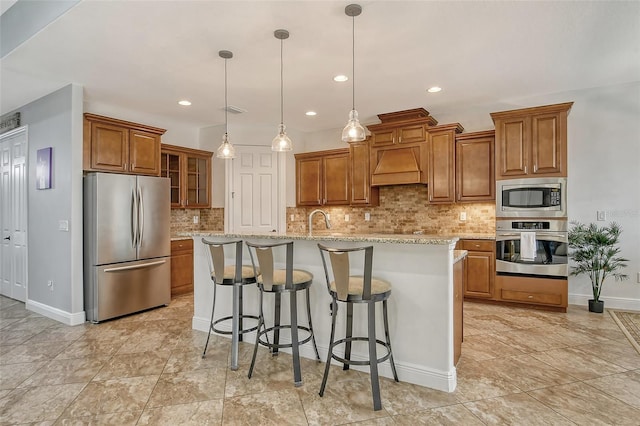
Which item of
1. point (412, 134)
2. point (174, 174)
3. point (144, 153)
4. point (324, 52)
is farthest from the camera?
point (174, 174)

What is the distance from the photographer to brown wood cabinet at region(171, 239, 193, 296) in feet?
17.0

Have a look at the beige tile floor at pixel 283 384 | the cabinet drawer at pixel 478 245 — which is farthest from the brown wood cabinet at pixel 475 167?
the beige tile floor at pixel 283 384

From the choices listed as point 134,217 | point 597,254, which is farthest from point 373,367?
point 597,254

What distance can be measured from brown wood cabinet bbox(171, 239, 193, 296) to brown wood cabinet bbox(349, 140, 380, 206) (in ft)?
8.75

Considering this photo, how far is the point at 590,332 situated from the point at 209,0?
4.50m

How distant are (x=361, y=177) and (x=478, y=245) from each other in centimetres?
203

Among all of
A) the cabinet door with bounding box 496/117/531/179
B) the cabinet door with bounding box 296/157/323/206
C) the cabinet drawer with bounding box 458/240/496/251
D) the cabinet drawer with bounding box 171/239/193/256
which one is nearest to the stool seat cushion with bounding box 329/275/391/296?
the cabinet drawer with bounding box 458/240/496/251

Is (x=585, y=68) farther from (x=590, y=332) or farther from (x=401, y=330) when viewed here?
→ (x=401, y=330)

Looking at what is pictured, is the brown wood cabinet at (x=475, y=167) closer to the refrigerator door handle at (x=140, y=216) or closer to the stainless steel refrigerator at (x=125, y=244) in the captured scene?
the stainless steel refrigerator at (x=125, y=244)

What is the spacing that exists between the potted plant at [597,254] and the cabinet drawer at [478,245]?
0.87 m

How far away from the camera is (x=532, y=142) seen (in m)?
A: 4.38

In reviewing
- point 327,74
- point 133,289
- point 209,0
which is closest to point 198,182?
point 133,289

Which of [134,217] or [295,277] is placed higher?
[134,217]

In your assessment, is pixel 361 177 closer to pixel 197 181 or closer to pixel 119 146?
pixel 197 181
